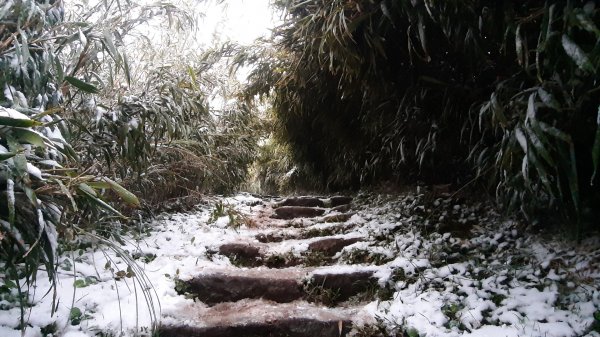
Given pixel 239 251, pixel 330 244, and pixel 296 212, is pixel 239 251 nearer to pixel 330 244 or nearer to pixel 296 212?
pixel 330 244

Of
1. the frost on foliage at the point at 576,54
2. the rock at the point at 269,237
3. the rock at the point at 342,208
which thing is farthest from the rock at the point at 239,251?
the frost on foliage at the point at 576,54

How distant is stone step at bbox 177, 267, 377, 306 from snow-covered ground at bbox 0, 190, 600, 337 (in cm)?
10

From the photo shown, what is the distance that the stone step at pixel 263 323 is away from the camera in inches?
78.3

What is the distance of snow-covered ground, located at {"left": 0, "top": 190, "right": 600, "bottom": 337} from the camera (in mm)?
1752

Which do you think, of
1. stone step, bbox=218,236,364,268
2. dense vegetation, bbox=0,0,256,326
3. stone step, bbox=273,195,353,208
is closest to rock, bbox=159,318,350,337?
dense vegetation, bbox=0,0,256,326

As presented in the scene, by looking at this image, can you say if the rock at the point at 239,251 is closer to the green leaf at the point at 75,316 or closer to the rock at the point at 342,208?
the green leaf at the point at 75,316

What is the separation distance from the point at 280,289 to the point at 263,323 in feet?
1.35

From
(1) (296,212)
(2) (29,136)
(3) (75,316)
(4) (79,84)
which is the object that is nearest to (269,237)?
(1) (296,212)

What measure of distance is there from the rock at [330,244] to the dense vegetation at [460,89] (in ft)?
3.03

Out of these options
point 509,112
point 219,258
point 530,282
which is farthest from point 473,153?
point 219,258

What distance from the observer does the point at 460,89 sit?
107 inches

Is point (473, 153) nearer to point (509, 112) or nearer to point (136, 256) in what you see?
point (509, 112)

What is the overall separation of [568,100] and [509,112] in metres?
→ 0.38

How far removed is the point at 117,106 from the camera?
2557 mm
